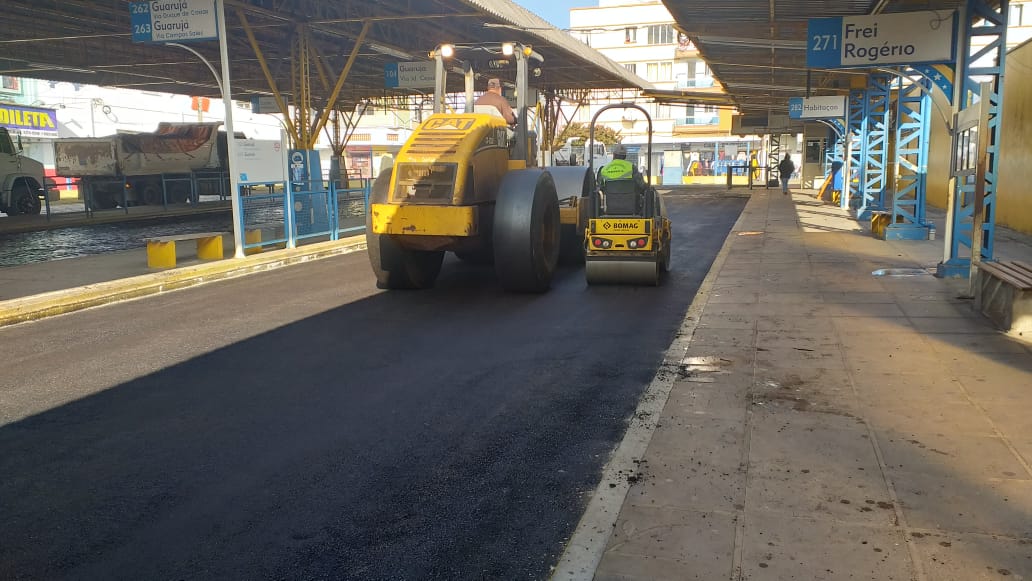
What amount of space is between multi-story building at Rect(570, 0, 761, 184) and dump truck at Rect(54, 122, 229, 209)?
3595 cm

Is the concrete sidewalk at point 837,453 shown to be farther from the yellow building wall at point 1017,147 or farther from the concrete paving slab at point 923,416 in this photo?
the yellow building wall at point 1017,147

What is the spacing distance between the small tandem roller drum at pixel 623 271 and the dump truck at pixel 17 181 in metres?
19.3

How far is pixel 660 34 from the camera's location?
75000 mm

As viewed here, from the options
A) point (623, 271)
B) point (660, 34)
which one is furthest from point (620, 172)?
point (660, 34)

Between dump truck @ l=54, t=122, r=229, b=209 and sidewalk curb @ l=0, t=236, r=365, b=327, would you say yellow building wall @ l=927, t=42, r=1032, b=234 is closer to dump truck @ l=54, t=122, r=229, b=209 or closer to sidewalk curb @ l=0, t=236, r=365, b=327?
sidewalk curb @ l=0, t=236, r=365, b=327

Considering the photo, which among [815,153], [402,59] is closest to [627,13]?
[815,153]

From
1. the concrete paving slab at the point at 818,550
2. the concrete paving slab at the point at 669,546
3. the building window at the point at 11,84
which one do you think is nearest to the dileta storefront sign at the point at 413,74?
the concrete paving slab at the point at 669,546

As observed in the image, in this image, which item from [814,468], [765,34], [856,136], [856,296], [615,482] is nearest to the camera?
[615,482]

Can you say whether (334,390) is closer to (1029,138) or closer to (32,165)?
(1029,138)

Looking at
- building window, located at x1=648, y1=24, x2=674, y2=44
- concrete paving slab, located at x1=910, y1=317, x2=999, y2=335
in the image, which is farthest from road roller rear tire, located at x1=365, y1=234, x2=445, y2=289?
building window, located at x1=648, y1=24, x2=674, y2=44

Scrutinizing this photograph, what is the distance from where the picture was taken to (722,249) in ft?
50.2

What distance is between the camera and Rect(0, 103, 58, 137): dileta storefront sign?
4328 centimetres

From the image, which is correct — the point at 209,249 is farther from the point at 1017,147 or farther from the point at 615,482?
the point at 1017,147

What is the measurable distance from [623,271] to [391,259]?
3.04 metres
